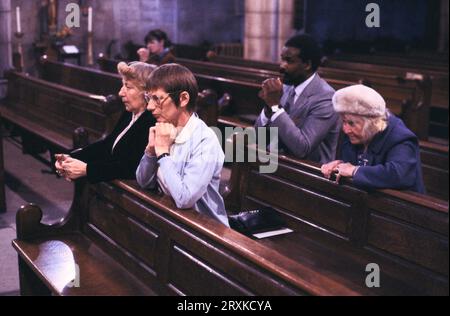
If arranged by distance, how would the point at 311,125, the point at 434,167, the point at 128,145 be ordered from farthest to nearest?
the point at 434,167 < the point at 311,125 < the point at 128,145

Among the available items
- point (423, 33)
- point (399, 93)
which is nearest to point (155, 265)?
point (399, 93)

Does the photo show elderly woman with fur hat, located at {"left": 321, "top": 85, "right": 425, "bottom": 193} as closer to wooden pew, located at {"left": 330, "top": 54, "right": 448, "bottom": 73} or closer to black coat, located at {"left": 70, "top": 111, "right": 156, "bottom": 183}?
black coat, located at {"left": 70, "top": 111, "right": 156, "bottom": 183}

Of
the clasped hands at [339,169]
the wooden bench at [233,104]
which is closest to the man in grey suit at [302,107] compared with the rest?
the clasped hands at [339,169]

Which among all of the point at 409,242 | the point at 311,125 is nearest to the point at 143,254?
the point at 409,242

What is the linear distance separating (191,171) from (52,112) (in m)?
4.92

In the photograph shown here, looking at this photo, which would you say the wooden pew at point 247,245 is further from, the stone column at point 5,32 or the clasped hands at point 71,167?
the stone column at point 5,32

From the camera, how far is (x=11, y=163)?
723cm

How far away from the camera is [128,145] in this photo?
10.6 ft

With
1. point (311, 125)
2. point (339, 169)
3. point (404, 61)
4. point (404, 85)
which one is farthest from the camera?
point (404, 61)

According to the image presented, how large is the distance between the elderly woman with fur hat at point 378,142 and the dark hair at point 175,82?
705 millimetres

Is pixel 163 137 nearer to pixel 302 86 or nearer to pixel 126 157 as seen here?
pixel 126 157

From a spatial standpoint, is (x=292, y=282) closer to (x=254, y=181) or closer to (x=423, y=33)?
(x=254, y=181)

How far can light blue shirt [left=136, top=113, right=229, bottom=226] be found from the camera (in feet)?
8.52

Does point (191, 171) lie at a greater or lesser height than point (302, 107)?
lesser
